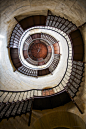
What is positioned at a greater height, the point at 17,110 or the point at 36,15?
the point at 36,15

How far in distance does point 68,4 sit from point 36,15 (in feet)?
8.43

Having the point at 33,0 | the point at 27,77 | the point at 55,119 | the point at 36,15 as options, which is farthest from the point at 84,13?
the point at 27,77

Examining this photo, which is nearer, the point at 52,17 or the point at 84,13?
the point at 84,13

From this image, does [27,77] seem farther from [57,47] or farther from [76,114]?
[76,114]

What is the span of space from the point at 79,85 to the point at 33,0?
6.28 metres

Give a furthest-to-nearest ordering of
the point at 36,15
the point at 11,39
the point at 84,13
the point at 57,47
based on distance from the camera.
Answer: the point at 57,47
the point at 11,39
the point at 36,15
the point at 84,13

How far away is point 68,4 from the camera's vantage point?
4047mm

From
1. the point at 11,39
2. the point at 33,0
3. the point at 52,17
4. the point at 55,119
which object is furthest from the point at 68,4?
the point at 55,119

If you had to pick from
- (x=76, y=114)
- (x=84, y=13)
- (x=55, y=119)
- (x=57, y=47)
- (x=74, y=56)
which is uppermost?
(x=84, y=13)

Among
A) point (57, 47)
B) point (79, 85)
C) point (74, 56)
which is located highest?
point (57, 47)

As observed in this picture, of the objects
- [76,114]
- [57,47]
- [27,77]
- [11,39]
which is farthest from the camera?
[57,47]

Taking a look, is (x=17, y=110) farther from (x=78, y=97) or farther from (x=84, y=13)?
(x=84, y=13)

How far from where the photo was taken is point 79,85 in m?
5.75

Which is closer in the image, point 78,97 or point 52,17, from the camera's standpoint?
point 52,17
